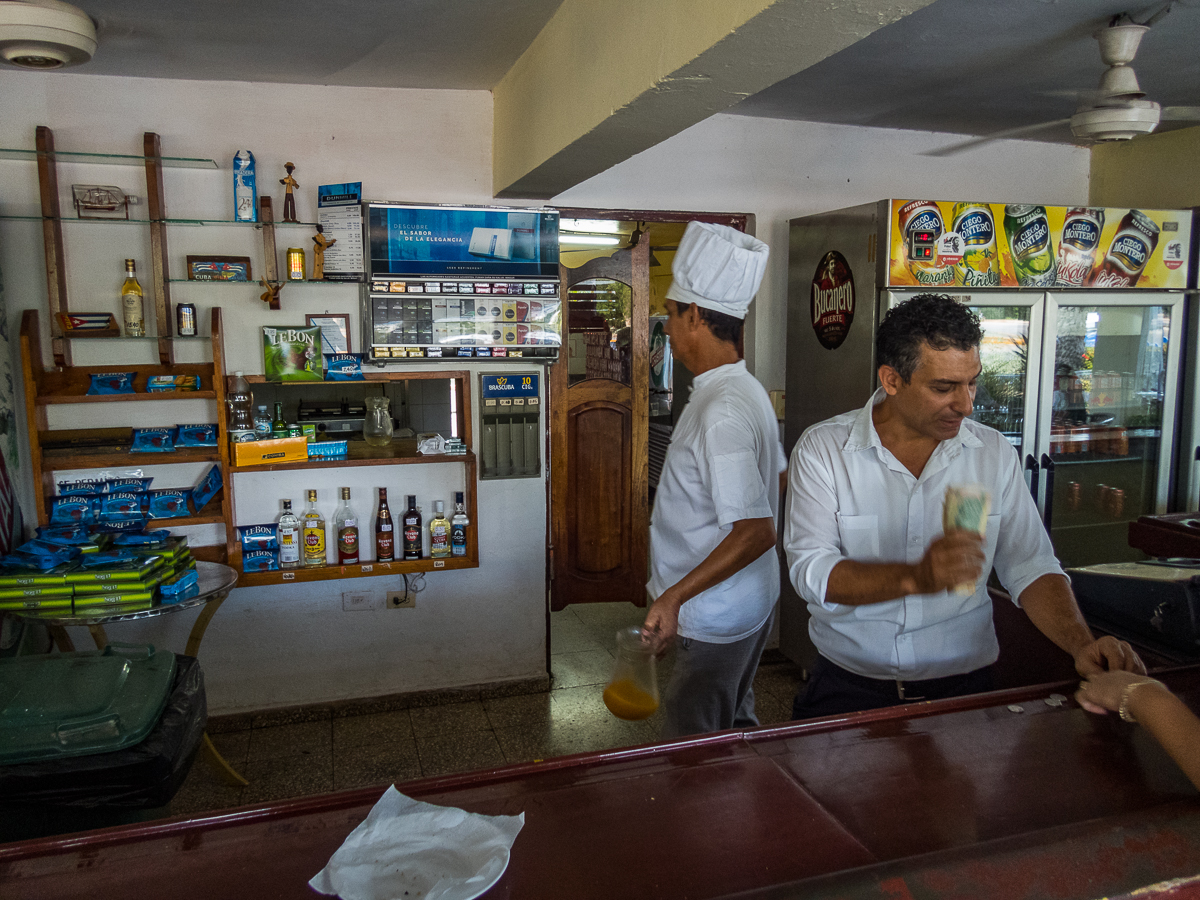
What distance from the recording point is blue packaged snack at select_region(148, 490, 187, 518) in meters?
3.15

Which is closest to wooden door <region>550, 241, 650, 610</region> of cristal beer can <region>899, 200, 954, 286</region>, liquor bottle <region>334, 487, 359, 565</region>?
liquor bottle <region>334, 487, 359, 565</region>

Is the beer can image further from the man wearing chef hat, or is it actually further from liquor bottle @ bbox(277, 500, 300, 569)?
the man wearing chef hat

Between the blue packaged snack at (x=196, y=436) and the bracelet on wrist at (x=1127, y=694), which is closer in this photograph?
the bracelet on wrist at (x=1127, y=694)

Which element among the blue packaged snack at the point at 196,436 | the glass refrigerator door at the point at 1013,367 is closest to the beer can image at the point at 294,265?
the blue packaged snack at the point at 196,436

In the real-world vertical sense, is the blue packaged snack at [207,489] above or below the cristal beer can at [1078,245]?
below

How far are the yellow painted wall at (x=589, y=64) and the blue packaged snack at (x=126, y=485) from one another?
5.94 feet

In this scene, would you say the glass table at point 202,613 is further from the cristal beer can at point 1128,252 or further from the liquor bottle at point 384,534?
the cristal beer can at point 1128,252

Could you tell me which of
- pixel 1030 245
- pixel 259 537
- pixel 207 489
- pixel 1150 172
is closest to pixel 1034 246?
pixel 1030 245

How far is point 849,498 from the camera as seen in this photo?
1786mm

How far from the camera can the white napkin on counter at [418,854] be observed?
3.15 ft

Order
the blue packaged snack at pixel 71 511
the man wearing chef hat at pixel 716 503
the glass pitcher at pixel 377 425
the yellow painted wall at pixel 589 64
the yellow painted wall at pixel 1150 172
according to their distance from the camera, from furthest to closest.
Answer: the yellow painted wall at pixel 1150 172 → the glass pitcher at pixel 377 425 → the blue packaged snack at pixel 71 511 → the man wearing chef hat at pixel 716 503 → the yellow painted wall at pixel 589 64

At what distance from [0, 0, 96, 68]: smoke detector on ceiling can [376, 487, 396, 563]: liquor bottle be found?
1801 millimetres

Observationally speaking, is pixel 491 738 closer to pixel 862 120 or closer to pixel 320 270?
pixel 320 270

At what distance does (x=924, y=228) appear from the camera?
3.24 m
